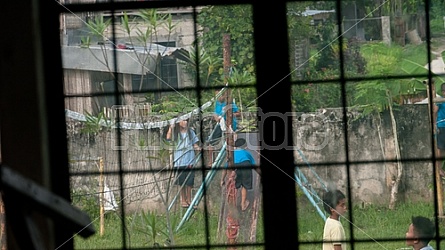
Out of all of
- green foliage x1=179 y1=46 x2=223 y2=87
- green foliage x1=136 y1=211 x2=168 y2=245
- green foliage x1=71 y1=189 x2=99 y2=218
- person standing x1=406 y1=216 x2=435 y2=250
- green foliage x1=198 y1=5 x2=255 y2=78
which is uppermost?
green foliage x1=198 y1=5 x2=255 y2=78

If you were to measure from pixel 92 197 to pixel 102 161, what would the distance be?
14 cm

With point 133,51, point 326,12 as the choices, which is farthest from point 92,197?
point 326,12

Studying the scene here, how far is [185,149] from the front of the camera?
3602 millimetres

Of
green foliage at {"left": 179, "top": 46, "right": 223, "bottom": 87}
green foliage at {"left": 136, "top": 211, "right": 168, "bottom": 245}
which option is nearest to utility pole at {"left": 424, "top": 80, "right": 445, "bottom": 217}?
green foliage at {"left": 179, "top": 46, "right": 223, "bottom": 87}

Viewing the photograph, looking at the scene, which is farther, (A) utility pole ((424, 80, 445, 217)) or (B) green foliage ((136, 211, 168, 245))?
(B) green foliage ((136, 211, 168, 245))

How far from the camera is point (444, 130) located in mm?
3510

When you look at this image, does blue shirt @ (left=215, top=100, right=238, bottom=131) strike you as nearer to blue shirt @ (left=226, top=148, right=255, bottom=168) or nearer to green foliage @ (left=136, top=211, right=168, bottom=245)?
blue shirt @ (left=226, top=148, right=255, bottom=168)

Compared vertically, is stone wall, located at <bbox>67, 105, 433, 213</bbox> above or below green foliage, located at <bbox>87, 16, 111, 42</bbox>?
below

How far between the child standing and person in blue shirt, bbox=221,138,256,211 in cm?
30

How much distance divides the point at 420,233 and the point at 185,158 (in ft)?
3.04

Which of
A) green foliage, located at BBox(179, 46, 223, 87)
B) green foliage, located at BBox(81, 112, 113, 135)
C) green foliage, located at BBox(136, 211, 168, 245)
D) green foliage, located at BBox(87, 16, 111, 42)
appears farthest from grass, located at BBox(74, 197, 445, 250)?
green foliage, located at BBox(87, 16, 111, 42)

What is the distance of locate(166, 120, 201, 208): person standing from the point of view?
359 cm

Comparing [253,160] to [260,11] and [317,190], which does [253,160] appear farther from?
[260,11]

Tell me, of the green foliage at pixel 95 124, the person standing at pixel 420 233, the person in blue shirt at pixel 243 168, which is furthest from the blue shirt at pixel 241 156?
the person standing at pixel 420 233
